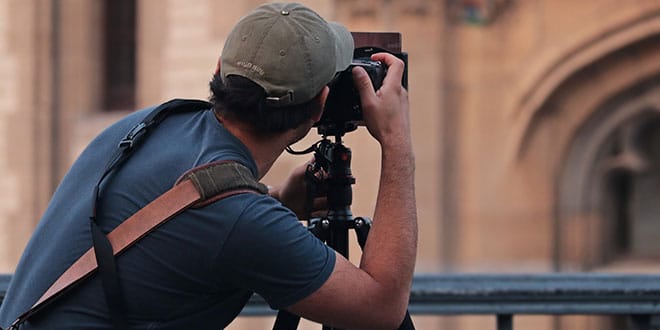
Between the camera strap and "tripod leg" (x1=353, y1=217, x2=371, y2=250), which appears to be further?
"tripod leg" (x1=353, y1=217, x2=371, y2=250)

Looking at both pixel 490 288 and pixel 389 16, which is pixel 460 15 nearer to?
pixel 389 16

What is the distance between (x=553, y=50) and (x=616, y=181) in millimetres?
1060

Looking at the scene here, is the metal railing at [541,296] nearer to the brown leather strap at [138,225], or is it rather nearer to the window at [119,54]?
the brown leather strap at [138,225]

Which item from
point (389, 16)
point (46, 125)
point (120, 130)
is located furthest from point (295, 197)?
point (46, 125)

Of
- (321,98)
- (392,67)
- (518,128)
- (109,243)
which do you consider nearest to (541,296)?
(392,67)

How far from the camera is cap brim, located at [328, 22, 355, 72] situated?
6.70 ft

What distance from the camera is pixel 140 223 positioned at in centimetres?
194

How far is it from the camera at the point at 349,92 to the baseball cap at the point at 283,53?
106 millimetres

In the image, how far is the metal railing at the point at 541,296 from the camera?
283cm

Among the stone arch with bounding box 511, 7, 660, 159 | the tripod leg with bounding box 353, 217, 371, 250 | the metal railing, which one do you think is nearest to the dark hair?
the tripod leg with bounding box 353, 217, 371, 250

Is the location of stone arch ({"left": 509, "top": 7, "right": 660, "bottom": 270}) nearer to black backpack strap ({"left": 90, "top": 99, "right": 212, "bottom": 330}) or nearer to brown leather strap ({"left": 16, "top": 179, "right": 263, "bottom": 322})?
black backpack strap ({"left": 90, "top": 99, "right": 212, "bottom": 330})

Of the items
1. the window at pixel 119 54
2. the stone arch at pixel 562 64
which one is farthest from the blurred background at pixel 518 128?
the window at pixel 119 54

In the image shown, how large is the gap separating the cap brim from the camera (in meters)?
0.02

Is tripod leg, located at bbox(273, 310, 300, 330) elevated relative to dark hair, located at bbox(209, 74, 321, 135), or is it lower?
lower
